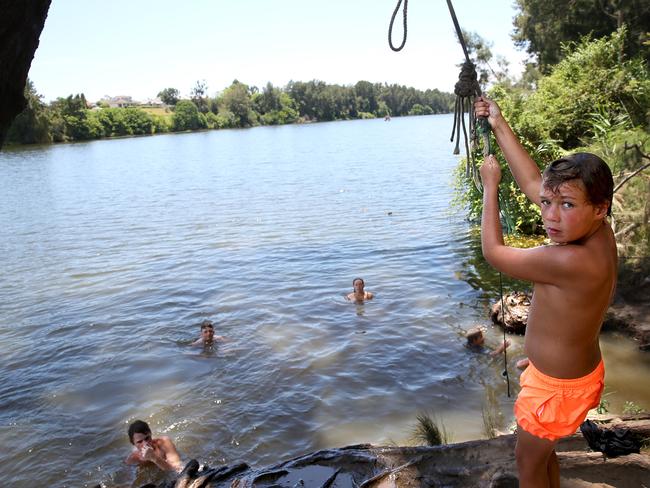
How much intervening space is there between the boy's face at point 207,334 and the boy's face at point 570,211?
24.4 feet

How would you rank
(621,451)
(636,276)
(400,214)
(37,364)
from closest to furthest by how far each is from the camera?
(621,451), (636,276), (37,364), (400,214)

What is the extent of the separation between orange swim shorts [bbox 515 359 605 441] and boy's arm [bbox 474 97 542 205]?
2.91 ft

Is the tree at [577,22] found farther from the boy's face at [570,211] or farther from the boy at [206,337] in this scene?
the boy's face at [570,211]

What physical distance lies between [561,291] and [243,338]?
7.74m

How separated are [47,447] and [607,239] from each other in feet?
21.3

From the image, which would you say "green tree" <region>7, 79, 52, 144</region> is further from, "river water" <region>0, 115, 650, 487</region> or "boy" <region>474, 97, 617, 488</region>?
"boy" <region>474, 97, 617, 488</region>

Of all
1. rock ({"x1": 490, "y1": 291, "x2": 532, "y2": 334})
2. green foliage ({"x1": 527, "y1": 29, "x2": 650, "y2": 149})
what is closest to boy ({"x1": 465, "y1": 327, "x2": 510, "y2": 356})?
rock ({"x1": 490, "y1": 291, "x2": 532, "y2": 334})

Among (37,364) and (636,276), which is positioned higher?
(636,276)

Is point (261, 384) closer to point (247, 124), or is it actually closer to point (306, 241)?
point (306, 241)

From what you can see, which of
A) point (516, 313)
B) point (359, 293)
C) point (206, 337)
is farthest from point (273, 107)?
point (516, 313)

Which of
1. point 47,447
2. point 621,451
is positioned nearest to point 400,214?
point 47,447

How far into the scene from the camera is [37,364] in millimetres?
8977

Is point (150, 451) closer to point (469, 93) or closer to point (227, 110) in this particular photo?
point (469, 93)

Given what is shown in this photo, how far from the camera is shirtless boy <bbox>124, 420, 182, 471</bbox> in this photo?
593cm
